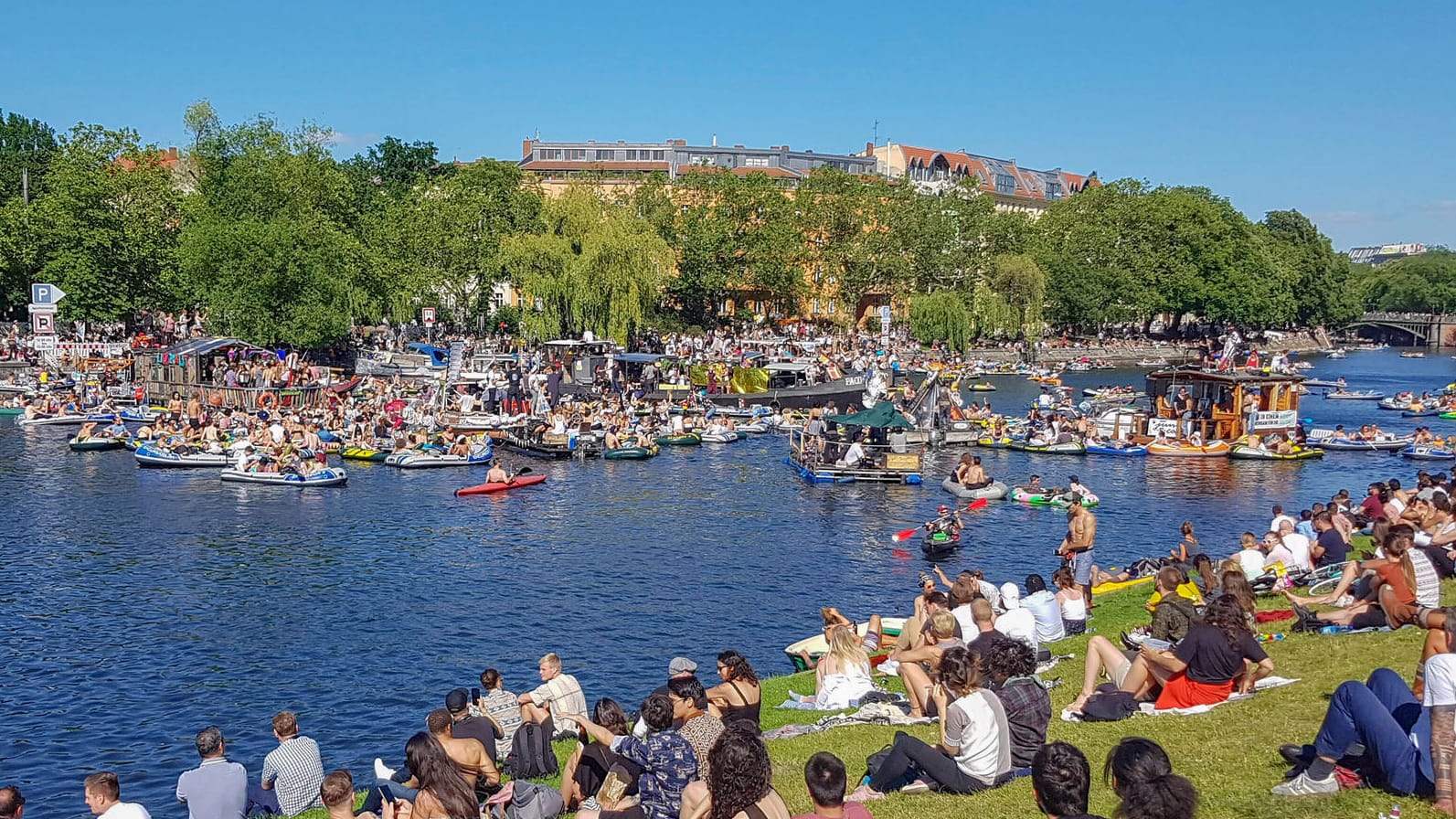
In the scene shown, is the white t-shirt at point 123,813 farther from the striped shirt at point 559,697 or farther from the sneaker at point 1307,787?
the sneaker at point 1307,787

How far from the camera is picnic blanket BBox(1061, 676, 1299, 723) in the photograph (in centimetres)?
1330

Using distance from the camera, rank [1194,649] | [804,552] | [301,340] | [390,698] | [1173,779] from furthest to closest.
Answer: [301,340], [804,552], [390,698], [1194,649], [1173,779]

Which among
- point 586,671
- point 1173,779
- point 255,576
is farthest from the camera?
point 255,576

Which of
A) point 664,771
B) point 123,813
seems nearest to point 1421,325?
point 664,771

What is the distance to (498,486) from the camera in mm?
44438

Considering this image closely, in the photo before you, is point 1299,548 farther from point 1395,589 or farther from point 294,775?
point 294,775

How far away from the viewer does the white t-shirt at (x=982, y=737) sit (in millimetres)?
11438

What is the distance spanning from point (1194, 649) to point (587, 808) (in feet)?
22.5

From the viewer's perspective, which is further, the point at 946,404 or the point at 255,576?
the point at 946,404

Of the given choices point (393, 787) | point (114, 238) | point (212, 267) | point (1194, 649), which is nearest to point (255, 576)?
point (393, 787)

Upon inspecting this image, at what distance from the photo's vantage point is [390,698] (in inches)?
893

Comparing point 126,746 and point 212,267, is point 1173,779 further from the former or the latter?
point 212,267

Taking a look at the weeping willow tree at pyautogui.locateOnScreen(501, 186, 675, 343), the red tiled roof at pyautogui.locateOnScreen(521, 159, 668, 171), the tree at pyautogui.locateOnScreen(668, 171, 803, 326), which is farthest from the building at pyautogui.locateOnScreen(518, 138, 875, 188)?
the weeping willow tree at pyautogui.locateOnScreen(501, 186, 675, 343)

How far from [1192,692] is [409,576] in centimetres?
2326
